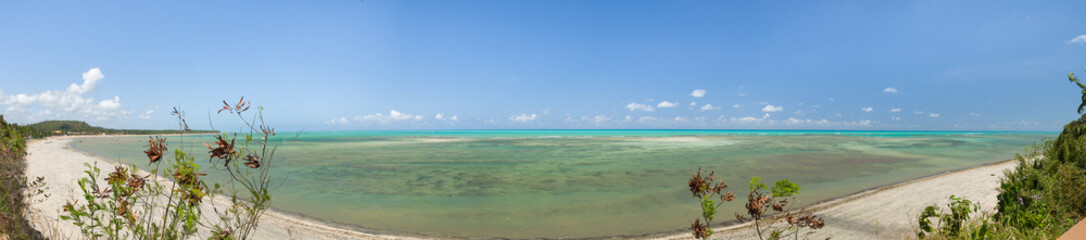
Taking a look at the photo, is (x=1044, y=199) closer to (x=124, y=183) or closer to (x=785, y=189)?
(x=785, y=189)

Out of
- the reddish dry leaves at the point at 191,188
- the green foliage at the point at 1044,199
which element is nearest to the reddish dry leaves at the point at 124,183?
the reddish dry leaves at the point at 191,188

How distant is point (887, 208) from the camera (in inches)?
391

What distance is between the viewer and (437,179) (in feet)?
57.4

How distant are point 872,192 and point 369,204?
1497 cm

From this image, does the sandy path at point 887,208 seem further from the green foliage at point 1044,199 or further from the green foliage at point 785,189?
the green foliage at point 785,189

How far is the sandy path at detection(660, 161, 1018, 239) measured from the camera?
26.3 feet

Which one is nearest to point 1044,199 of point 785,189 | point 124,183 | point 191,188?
point 785,189

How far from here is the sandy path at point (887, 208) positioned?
8023 millimetres

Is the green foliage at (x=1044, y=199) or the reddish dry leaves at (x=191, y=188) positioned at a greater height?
the reddish dry leaves at (x=191, y=188)

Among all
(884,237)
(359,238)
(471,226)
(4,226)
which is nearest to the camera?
(4,226)

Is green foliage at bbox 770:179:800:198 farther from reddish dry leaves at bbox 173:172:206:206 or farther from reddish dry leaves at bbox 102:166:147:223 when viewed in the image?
reddish dry leaves at bbox 102:166:147:223

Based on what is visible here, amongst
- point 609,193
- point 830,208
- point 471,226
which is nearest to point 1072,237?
point 471,226

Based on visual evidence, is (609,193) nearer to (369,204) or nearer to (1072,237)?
(369,204)

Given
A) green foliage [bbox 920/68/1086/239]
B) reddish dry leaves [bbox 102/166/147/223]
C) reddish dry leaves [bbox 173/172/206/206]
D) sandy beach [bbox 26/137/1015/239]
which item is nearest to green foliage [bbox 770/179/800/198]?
green foliage [bbox 920/68/1086/239]
